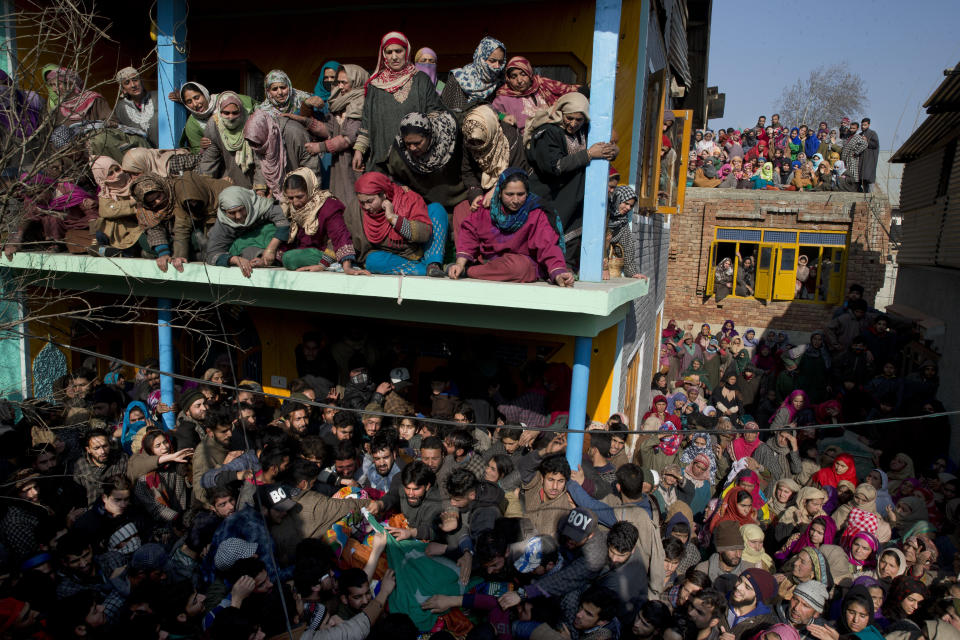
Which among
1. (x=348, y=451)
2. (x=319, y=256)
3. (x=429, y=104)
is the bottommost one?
(x=348, y=451)

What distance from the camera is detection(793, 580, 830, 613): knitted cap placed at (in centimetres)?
392

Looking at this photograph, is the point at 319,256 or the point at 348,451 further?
the point at 319,256

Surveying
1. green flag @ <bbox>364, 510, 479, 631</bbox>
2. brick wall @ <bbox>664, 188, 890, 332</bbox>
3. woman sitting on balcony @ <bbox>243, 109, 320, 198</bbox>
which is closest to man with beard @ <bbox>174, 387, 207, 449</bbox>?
woman sitting on balcony @ <bbox>243, 109, 320, 198</bbox>

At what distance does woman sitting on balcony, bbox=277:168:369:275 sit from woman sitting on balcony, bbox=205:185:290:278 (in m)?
0.13

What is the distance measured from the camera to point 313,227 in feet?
19.2

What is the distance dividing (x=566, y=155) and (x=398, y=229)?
1621 millimetres

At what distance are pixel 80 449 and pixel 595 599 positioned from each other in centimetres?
485

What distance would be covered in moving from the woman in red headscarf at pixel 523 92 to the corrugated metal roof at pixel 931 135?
860 cm

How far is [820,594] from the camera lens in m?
4.00

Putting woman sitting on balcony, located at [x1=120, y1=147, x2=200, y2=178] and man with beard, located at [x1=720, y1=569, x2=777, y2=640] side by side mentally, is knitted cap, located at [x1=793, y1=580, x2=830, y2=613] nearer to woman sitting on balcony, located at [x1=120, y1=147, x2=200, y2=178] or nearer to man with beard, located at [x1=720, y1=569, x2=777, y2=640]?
man with beard, located at [x1=720, y1=569, x2=777, y2=640]

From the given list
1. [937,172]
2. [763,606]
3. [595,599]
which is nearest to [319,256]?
[595,599]

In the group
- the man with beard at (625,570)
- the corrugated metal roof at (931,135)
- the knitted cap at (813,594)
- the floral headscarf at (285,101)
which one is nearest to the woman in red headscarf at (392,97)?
the floral headscarf at (285,101)

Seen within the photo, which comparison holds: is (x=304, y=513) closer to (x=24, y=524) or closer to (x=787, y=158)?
(x=24, y=524)

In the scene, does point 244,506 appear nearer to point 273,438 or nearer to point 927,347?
point 273,438
